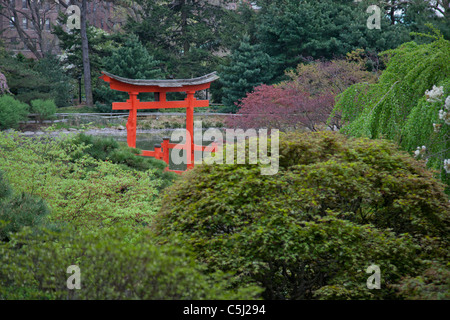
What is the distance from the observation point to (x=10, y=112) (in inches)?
760

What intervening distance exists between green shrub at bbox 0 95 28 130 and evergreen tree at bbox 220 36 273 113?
10.9 m

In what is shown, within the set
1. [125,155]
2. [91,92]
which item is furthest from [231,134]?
[91,92]

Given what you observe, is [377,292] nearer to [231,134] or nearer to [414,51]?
[414,51]

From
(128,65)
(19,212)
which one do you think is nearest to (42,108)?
(128,65)

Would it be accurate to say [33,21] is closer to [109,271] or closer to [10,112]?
[10,112]

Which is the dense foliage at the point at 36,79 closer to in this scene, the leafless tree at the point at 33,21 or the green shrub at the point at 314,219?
the leafless tree at the point at 33,21

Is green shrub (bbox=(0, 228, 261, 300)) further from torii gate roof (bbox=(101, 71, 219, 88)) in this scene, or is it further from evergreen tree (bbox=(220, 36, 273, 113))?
evergreen tree (bbox=(220, 36, 273, 113))

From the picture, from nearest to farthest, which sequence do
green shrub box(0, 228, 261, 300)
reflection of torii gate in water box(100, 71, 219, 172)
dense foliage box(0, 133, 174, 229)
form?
green shrub box(0, 228, 261, 300) < dense foliage box(0, 133, 174, 229) < reflection of torii gate in water box(100, 71, 219, 172)

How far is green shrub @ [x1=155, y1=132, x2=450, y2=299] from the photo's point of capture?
314cm

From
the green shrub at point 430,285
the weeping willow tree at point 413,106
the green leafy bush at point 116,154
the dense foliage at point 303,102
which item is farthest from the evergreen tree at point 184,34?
the green shrub at point 430,285

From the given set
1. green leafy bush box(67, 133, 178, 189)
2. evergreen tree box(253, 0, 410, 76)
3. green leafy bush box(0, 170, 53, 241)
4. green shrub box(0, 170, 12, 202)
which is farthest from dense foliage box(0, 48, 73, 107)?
green leafy bush box(0, 170, 53, 241)

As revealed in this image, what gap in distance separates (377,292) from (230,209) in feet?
3.98
